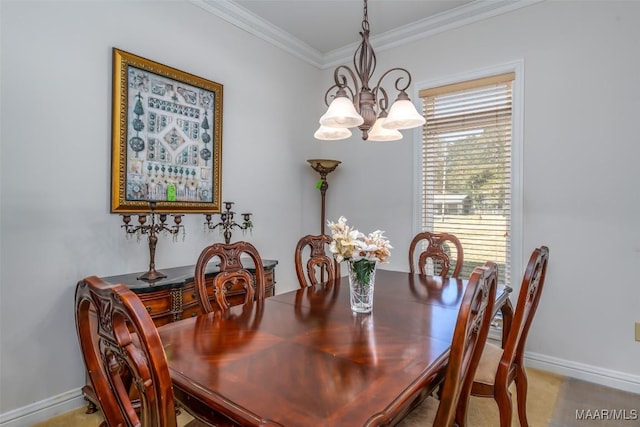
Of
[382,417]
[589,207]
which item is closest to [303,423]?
[382,417]

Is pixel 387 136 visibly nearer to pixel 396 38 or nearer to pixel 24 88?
pixel 396 38

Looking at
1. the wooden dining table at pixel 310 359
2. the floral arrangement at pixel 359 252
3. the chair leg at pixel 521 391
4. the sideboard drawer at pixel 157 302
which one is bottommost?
the chair leg at pixel 521 391

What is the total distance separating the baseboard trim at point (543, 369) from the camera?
6.32 feet

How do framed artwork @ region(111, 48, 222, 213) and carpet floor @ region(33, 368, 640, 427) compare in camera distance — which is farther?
framed artwork @ region(111, 48, 222, 213)

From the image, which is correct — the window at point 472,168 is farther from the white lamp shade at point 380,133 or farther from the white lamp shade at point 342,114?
the white lamp shade at point 342,114

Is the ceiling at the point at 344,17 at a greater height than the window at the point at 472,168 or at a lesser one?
greater

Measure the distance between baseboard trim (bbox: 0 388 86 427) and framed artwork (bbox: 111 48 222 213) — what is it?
1.16 meters

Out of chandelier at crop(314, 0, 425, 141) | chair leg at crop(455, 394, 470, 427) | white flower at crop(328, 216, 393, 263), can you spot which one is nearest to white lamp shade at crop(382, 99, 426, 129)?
chandelier at crop(314, 0, 425, 141)

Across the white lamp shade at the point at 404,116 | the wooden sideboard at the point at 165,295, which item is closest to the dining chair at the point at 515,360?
the white lamp shade at the point at 404,116

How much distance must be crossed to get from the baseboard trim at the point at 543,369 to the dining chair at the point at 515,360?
1.11 m

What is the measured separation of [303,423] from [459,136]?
2896mm

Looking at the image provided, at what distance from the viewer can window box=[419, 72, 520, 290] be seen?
2885 millimetres

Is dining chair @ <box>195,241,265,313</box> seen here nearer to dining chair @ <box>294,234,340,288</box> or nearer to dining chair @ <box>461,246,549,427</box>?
dining chair @ <box>294,234,340,288</box>

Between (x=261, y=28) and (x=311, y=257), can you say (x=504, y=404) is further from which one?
(x=261, y=28)
